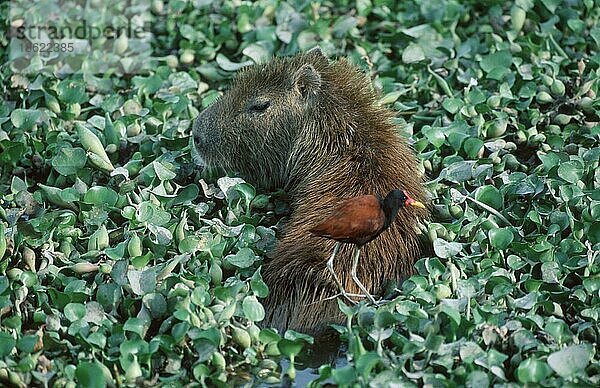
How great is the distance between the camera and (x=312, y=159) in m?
5.09

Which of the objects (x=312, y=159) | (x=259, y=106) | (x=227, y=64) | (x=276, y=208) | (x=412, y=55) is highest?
(x=259, y=106)

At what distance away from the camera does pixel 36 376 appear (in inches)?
155

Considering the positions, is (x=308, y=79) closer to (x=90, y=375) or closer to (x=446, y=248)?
(x=446, y=248)

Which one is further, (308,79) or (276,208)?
(276,208)

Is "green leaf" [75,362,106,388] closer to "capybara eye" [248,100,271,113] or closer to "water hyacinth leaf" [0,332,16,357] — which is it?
"water hyacinth leaf" [0,332,16,357]

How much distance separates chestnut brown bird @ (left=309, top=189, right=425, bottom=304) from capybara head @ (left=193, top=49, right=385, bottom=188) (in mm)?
719

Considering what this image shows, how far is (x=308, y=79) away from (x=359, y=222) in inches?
42.5

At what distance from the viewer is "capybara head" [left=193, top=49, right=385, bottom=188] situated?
16.7ft

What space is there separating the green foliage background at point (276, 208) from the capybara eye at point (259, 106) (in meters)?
0.37

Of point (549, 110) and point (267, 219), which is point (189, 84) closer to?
point (267, 219)

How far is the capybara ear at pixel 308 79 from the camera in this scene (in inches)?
201

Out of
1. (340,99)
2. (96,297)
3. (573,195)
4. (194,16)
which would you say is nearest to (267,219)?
(340,99)

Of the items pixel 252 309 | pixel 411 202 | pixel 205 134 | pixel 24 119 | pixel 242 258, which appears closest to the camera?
pixel 252 309

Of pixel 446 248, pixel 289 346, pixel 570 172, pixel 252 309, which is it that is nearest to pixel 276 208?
pixel 446 248
